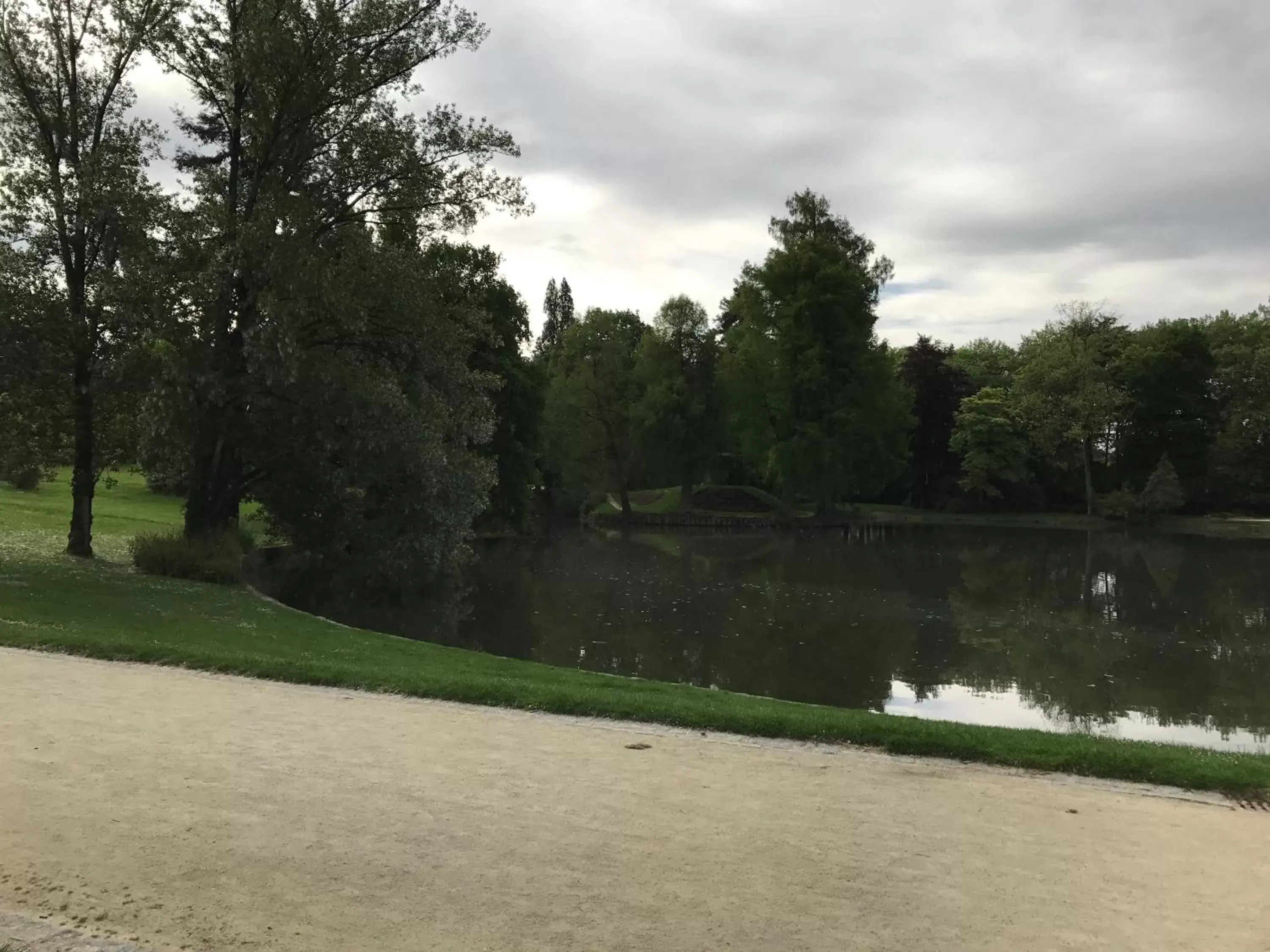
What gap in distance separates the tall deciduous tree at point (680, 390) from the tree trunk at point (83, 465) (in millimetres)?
36272

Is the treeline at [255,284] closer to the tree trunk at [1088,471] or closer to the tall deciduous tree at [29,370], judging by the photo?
the tall deciduous tree at [29,370]

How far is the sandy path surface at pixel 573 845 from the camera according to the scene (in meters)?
4.52

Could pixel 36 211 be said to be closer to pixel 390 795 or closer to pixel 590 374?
pixel 390 795

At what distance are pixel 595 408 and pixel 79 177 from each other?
39.3m

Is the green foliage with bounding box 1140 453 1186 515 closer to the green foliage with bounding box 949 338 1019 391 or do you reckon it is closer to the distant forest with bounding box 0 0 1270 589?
the green foliage with bounding box 949 338 1019 391

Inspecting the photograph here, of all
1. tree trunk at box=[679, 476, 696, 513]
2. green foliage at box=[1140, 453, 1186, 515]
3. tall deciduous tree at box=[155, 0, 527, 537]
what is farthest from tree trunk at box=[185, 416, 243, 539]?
green foliage at box=[1140, 453, 1186, 515]

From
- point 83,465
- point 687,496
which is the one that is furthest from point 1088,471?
point 83,465

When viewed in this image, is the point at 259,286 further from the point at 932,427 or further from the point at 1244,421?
the point at 1244,421

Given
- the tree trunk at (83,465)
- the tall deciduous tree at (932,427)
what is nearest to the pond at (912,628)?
the tree trunk at (83,465)

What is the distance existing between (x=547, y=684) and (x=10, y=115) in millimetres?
20225

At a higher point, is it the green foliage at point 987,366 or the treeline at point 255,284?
the green foliage at point 987,366

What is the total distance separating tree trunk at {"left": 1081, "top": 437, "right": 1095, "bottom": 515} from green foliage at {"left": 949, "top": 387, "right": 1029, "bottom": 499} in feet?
11.8

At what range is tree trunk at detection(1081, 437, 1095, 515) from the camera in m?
63.7

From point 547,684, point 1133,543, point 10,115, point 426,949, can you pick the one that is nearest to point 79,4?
point 10,115
